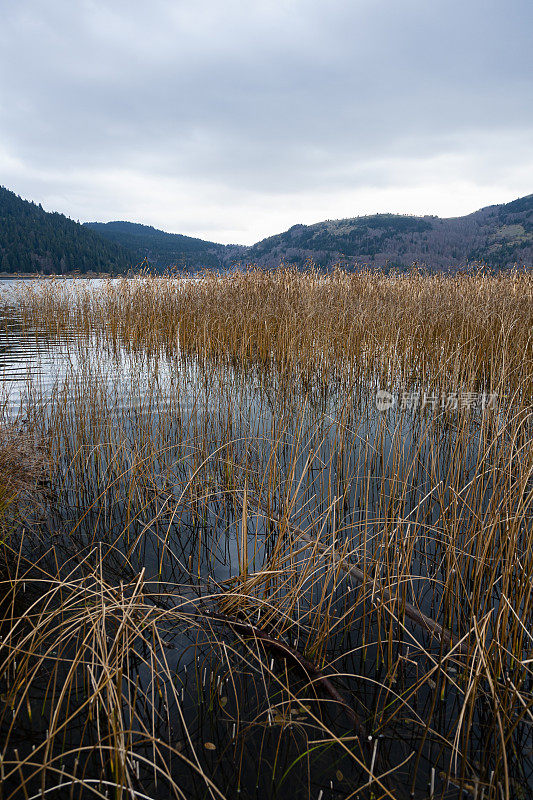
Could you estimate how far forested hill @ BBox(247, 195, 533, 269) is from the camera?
48375 millimetres

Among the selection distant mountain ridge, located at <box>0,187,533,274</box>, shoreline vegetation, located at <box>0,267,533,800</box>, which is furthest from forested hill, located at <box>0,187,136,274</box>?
shoreline vegetation, located at <box>0,267,533,800</box>

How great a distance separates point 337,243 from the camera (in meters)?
63.8

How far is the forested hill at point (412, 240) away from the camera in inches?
1905

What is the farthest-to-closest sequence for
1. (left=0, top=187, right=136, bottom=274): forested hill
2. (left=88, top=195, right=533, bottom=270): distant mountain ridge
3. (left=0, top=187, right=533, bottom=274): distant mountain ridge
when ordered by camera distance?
1. (left=0, top=187, right=136, bottom=274): forested hill
2. (left=0, top=187, right=533, bottom=274): distant mountain ridge
3. (left=88, top=195, right=533, bottom=270): distant mountain ridge

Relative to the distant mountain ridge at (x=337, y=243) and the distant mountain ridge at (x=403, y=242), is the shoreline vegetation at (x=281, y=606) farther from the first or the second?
the distant mountain ridge at (x=337, y=243)

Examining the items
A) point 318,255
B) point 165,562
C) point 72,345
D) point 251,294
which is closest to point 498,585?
point 165,562

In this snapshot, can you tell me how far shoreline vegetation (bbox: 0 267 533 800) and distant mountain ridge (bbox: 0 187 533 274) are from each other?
44.0 m

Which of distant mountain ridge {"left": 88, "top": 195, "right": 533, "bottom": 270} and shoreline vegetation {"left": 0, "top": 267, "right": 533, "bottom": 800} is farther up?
distant mountain ridge {"left": 88, "top": 195, "right": 533, "bottom": 270}

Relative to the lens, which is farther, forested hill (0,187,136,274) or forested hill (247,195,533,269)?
forested hill (0,187,136,274)

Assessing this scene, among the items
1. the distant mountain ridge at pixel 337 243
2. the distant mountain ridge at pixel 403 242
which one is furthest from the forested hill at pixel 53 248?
the distant mountain ridge at pixel 403 242

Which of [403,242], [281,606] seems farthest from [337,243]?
[281,606]

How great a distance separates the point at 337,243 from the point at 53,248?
142ft

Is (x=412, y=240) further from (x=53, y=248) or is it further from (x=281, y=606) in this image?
(x=281, y=606)

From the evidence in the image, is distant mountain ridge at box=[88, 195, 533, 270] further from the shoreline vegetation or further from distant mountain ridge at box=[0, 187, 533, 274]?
the shoreline vegetation
